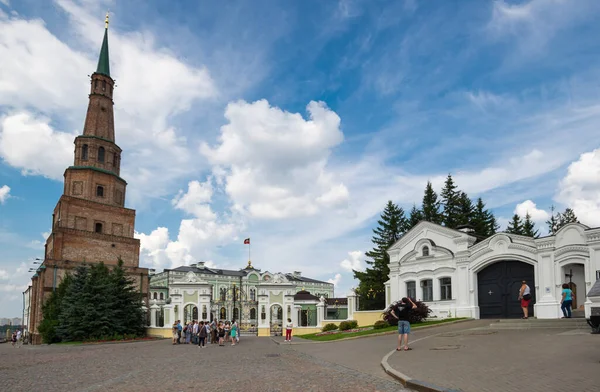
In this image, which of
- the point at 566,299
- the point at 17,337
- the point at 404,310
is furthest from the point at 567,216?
the point at 17,337

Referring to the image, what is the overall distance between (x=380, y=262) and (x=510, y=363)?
41.1 m

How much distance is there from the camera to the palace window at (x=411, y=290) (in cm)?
3291

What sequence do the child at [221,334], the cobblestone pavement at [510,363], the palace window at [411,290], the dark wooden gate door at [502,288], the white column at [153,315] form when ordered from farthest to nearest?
the white column at [153,315]
the palace window at [411,290]
the dark wooden gate door at [502,288]
the child at [221,334]
the cobblestone pavement at [510,363]

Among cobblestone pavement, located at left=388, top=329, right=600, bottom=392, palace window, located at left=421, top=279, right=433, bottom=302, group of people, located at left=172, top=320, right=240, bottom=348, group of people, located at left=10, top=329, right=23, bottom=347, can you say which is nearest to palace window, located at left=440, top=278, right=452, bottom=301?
palace window, located at left=421, top=279, right=433, bottom=302

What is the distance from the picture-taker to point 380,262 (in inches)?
2021

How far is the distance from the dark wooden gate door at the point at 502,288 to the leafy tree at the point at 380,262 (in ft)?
66.7

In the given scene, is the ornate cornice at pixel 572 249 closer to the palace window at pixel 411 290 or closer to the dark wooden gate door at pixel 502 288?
the dark wooden gate door at pixel 502 288

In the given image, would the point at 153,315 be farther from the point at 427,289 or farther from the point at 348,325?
the point at 427,289

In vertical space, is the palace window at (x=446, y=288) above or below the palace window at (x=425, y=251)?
below

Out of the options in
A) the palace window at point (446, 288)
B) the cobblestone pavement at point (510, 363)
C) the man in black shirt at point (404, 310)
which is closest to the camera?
the cobblestone pavement at point (510, 363)

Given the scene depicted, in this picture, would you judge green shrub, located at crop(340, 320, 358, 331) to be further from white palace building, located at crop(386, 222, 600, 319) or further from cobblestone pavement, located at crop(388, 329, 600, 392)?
cobblestone pavement, located at crop(388, 329, 600, 392)

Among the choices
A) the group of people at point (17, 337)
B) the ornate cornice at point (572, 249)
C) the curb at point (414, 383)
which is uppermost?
the ornate cornice at point (572, 249)

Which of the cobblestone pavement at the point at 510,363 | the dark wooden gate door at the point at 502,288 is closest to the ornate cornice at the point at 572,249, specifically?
the dark wooden gate door at the point at 502,288

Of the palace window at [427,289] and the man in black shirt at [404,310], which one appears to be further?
the palace window at [427,289]
